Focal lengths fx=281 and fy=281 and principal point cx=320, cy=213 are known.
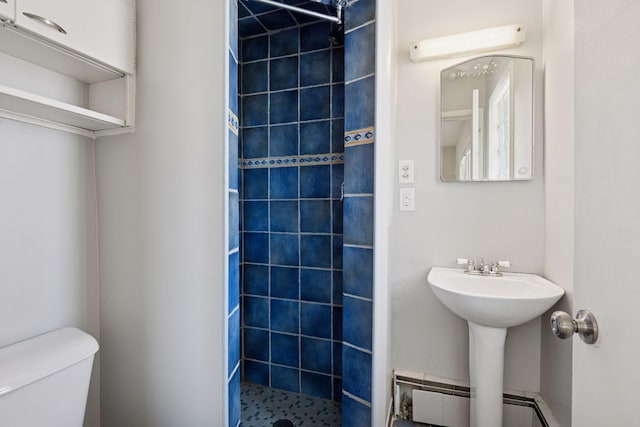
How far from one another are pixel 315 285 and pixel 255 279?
1.55 ft

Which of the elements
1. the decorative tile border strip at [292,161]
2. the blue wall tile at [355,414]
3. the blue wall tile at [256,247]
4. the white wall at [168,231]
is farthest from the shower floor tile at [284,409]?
the decorative tile border strip at [292,161]

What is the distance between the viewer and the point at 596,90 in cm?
53

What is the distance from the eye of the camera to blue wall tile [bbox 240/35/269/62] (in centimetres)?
204

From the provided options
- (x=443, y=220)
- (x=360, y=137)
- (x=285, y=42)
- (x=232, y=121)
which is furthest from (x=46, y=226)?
(x=443, y=220)

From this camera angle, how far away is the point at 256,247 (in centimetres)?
208

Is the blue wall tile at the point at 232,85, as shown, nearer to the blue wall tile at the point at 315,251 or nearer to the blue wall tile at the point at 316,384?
the blue wall tile at the point at 315,251

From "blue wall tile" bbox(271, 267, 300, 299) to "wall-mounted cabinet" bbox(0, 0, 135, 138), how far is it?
124 cm

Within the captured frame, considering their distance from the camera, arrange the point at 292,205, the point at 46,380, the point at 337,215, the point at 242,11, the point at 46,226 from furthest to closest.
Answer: the point at 292,205 < the point at 337,215 < the point at 242,11 < the point at 46,226 < the point at 46,380

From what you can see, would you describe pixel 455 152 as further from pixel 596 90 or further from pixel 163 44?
pixel 163 44

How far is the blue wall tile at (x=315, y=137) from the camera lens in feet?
6.23

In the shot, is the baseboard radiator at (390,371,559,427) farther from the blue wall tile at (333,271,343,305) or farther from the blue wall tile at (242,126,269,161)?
the blue wall tile at (242,126,269,161)

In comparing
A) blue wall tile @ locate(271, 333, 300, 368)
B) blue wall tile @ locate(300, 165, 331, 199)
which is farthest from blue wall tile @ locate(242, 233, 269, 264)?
blue wall tile @ locate(271, 333, 300, 368)

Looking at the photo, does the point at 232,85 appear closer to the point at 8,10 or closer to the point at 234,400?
the point at 8,10

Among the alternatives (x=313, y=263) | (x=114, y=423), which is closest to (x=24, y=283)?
(x=114, y=423)
